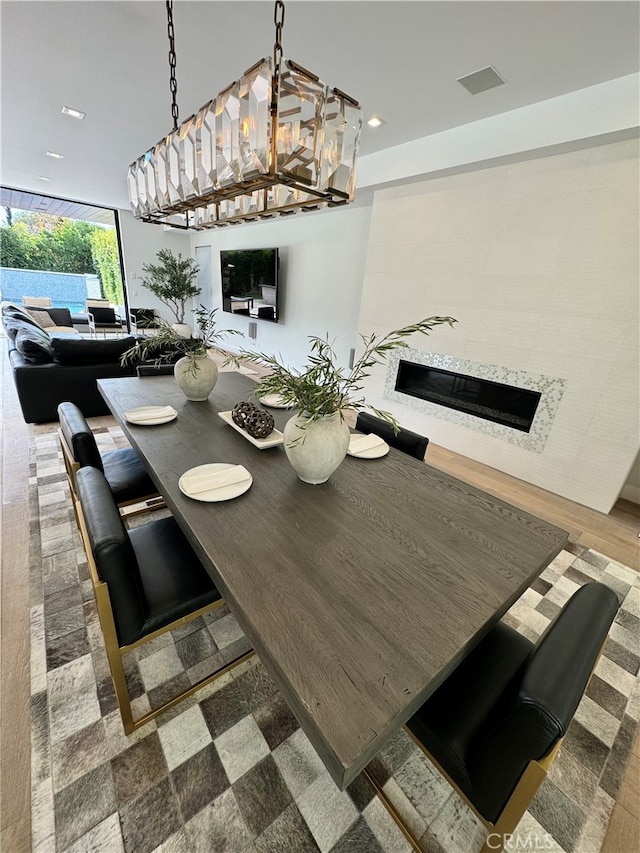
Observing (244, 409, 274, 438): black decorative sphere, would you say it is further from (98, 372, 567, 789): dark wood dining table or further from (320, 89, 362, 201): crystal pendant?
(320, 89, 362, 201): crystal pendant

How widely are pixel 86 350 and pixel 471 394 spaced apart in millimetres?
3811

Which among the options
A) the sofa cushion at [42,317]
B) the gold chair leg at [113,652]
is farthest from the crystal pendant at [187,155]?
the sofa cushion at [42,317]

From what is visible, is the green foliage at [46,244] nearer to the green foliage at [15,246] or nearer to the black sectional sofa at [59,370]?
the green foliage at [15,246]

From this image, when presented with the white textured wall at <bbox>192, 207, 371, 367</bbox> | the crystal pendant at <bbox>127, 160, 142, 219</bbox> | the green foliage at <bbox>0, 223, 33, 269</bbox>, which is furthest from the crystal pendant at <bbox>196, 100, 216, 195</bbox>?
the green foliage at <bbox>0, 223, 33, 269</bbox>

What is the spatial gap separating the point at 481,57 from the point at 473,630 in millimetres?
2870

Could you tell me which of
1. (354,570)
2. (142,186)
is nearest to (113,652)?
(354,570)

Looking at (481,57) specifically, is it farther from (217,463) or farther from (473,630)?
(473,630)

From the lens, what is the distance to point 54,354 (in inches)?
127

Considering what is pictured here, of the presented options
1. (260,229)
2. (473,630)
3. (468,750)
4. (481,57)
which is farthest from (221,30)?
(260,229)

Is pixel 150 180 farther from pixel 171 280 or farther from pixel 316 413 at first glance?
pixel 171 280

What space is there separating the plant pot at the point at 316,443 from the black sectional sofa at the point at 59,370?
307 cm

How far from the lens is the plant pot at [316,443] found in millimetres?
1191

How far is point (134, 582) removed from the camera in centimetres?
95

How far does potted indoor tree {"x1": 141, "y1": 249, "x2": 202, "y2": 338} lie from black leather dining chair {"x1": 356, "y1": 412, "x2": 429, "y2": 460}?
22.0 ft
